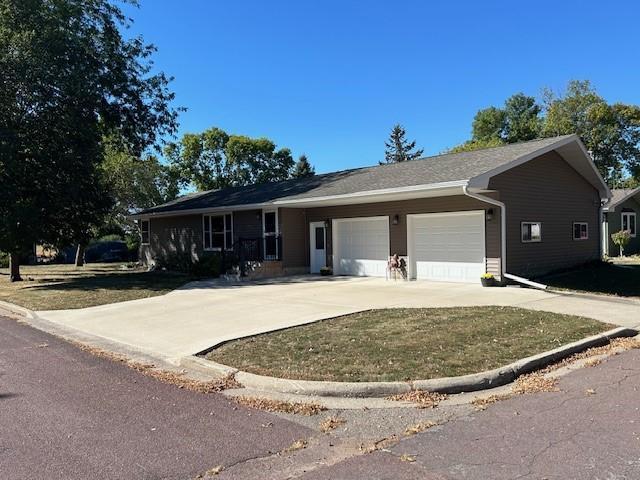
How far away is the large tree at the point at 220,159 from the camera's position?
4934 cm

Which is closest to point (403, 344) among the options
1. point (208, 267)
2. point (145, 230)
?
point (208, 267)

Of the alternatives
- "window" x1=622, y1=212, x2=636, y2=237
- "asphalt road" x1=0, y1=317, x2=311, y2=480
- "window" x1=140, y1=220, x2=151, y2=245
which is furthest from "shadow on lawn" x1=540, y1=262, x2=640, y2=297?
"window" x1=140, y1=220, x2=151, y2=245

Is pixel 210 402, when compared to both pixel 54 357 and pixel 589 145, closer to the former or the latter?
pixel 54 357

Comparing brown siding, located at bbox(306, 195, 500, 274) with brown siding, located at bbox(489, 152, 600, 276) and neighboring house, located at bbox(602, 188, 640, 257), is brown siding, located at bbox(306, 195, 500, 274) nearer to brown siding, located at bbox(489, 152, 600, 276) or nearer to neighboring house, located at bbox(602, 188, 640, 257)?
brown siding, located at bbox(489, 152, 600, 276)

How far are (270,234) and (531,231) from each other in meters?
9.69

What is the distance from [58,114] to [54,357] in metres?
14.7

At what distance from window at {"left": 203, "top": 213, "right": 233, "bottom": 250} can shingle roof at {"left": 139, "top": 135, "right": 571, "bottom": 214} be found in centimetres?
66

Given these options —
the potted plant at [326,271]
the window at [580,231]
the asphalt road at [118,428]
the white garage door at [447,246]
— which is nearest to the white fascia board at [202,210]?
the potted plant at [326,271]

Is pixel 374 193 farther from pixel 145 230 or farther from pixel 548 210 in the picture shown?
pixel 145 230

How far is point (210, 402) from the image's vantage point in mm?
5656

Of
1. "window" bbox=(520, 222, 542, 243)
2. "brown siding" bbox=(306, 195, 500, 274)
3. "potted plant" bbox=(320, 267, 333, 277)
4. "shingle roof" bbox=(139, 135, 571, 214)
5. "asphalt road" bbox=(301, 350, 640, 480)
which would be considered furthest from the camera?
"potted plant" bbox=(320, 267, 333, 277)

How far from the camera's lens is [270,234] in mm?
21062

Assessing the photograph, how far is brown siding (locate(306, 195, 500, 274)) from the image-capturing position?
594 inches

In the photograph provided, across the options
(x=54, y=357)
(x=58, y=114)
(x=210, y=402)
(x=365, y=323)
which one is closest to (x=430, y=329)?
(x=365, y=323)
